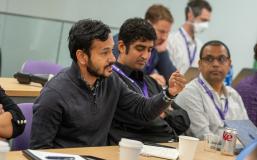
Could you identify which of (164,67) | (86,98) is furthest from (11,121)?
(164,67)

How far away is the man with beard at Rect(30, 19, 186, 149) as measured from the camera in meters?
2.37

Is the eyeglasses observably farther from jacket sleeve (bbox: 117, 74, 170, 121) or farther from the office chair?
the office chair

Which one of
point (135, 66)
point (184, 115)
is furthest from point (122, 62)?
point (184, 115)

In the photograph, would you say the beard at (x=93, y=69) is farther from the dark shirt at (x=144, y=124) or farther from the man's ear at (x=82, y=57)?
the dark shirt at (x=144, y=124)

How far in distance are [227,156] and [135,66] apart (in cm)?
83

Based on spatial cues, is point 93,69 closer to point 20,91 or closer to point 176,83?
point 176,83

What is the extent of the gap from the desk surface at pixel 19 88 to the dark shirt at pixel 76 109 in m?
1.15

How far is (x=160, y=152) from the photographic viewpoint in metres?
2.38

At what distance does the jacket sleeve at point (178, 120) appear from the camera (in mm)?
3281

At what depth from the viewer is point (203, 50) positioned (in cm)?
382

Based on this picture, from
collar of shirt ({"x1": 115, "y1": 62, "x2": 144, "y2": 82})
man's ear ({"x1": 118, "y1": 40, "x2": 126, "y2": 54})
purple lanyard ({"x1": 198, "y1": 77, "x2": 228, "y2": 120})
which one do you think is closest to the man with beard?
collar of shirt ({"x1": 115, "y1": 62, "x2": 144, "y2": 82})

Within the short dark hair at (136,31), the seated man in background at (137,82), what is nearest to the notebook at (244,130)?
the seated man in background at (137,82)

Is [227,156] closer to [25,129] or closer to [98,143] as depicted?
[98,143]

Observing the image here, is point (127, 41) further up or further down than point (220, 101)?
further up
